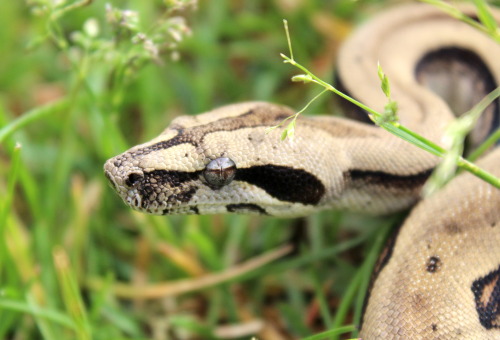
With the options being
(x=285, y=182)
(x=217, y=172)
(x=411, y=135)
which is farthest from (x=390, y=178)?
(x=217, y=172)

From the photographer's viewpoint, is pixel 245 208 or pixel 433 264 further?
pixel 245 208

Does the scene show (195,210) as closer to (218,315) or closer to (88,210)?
(218,315)

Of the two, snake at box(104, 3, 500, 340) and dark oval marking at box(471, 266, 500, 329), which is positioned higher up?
snake at box(104, 3, 500, 340)

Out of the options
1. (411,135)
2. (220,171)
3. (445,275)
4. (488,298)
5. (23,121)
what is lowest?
(488,298)

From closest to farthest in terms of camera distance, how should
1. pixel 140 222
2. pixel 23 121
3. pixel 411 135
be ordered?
pixel 411 135
pixel 23 121
pixel 140 222

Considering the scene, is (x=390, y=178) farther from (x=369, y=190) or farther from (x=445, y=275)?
(x=445, y=275)

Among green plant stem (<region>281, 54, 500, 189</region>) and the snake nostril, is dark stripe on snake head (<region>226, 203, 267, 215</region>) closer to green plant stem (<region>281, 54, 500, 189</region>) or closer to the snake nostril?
the snake nostril

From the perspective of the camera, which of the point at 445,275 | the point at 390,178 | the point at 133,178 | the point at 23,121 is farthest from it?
the point at 23,121

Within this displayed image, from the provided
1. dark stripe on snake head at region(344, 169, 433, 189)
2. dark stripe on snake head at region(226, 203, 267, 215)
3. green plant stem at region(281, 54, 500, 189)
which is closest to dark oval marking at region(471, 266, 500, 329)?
green plant stem at region(281, 54, 500, 189)
